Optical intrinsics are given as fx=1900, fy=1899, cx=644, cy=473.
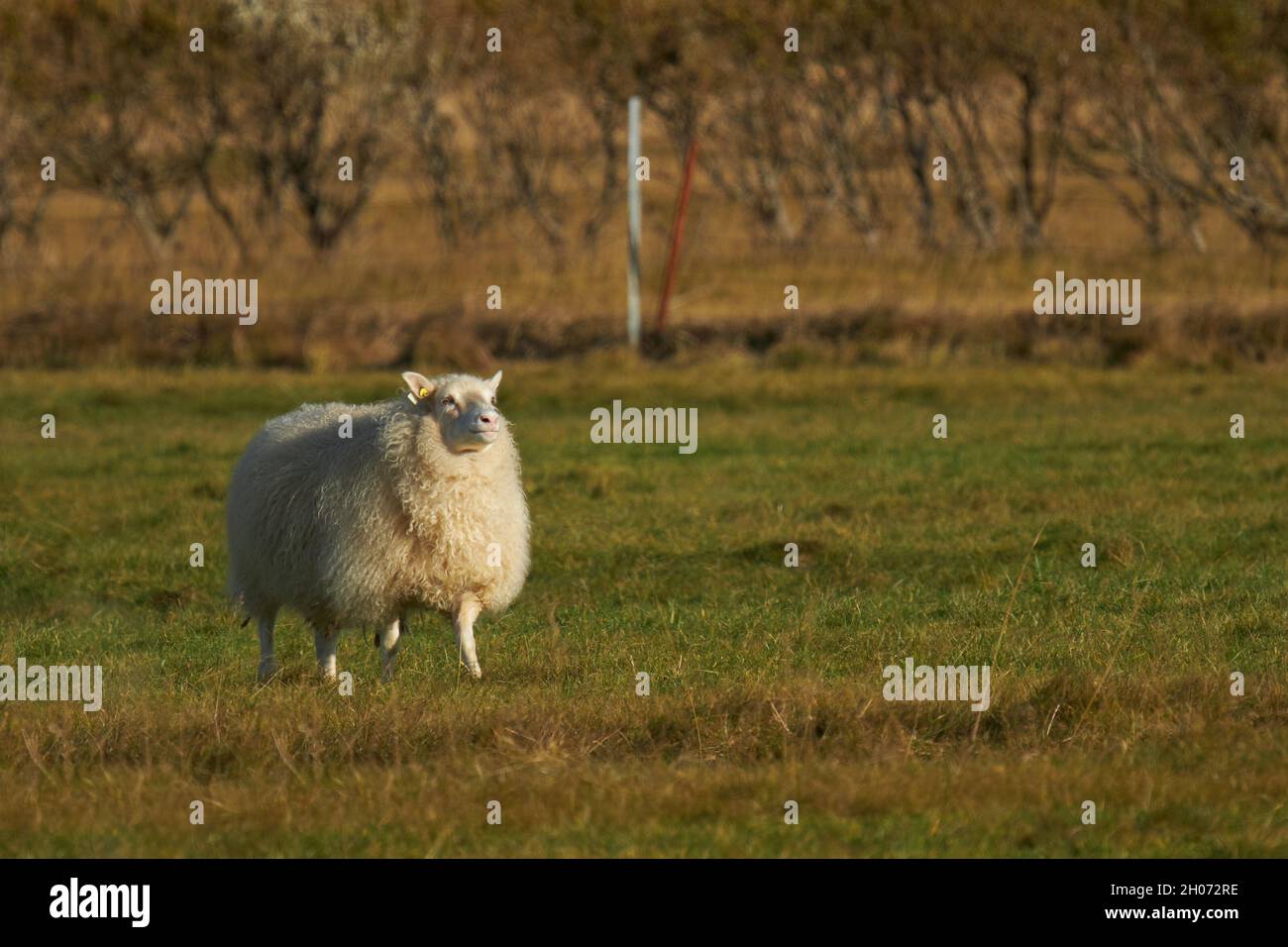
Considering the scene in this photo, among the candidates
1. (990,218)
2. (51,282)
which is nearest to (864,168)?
(990,218)

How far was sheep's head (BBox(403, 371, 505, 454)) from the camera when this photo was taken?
8.39 m

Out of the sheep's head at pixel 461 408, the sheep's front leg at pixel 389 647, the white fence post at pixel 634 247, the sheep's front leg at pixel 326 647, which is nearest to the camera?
the sheep's head at pixel 461 408

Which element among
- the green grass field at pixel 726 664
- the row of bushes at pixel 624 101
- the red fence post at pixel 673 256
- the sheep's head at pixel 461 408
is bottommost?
the green grass field at pixel 726 664

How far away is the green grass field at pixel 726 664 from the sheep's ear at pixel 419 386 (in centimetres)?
123

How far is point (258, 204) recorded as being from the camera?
3073 cm

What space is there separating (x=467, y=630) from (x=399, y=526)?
0.59 meters

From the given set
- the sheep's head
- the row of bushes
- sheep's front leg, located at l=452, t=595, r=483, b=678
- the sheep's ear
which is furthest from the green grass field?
the row of bushes

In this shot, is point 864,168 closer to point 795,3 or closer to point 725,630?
point 795,3

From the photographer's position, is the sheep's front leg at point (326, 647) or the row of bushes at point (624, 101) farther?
the row of bushes at point (624, 101)

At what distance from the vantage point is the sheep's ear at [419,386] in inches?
340

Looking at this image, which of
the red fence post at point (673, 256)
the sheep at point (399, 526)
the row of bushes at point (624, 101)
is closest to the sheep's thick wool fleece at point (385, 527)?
the sheep at point (399, 526)

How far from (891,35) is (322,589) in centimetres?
2191

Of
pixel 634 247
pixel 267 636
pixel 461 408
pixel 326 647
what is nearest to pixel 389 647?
pixel 326 647

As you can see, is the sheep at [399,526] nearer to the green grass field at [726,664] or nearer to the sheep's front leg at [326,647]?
the sheep's front leg at [326,647]
